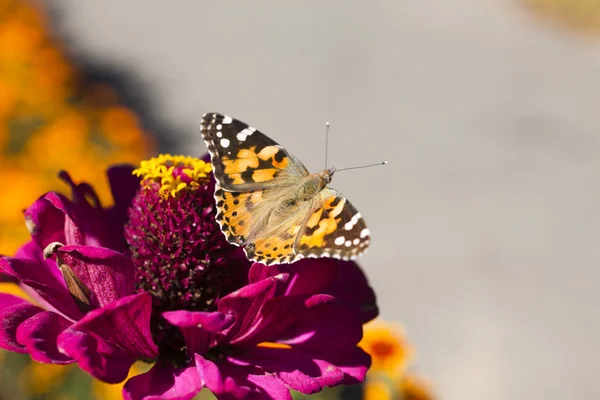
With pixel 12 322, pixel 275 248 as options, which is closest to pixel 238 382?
pixel 275 248

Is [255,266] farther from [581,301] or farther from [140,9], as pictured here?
[140,9]

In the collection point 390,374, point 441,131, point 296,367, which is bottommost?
point 441,131

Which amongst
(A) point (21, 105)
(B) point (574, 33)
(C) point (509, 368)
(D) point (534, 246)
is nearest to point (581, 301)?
(D) point (534, 246)

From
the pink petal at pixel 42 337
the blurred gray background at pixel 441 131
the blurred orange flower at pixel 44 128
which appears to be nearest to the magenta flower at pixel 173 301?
the pink petal at pixel 42 337

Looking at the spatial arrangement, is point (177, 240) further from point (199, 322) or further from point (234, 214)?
point (199, 322)

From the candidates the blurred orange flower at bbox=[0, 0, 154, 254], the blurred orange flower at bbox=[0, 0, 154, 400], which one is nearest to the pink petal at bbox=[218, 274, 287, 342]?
the blurred orange flower at bbox=[0, 0, 154, 400]

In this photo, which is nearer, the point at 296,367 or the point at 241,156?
the point at 296,367

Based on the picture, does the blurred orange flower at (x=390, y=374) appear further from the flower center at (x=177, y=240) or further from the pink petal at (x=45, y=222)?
the pink petal at (x=45, y=222)
